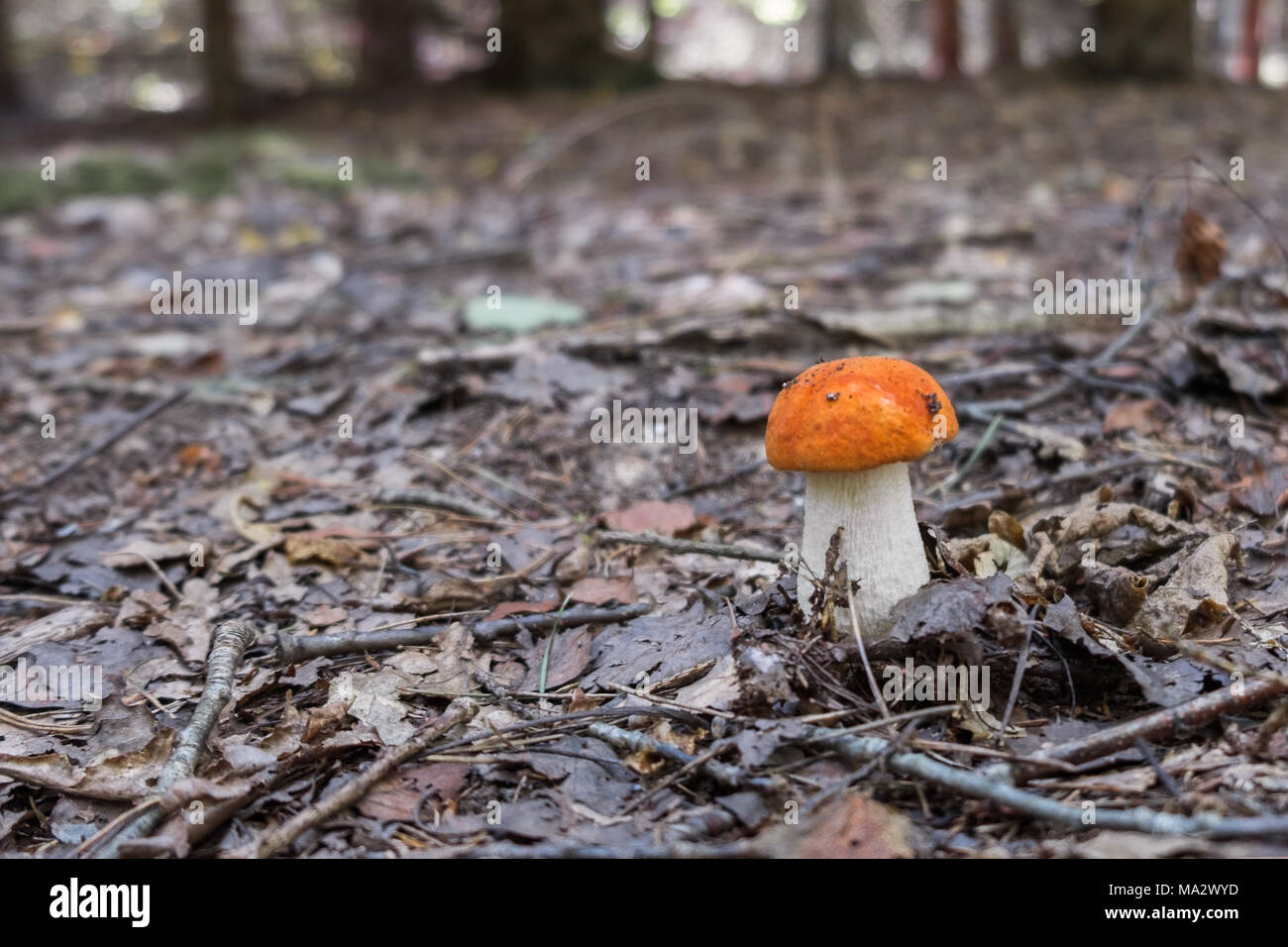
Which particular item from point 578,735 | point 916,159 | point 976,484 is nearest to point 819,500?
point 578,735

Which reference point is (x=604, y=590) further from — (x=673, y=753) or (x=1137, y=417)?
(x=1137, y=417)

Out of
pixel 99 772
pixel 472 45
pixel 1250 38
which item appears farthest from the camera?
pixel 1250 38

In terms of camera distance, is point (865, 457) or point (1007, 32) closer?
point (865, 457)

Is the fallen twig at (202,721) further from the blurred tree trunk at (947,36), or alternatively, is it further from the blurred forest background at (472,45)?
the blurred tree trunk at (947,36)

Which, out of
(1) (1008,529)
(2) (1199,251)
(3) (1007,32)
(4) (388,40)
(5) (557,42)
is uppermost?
(3) (1007,32)

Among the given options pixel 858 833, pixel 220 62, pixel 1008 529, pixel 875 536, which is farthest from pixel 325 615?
pixel 220 62

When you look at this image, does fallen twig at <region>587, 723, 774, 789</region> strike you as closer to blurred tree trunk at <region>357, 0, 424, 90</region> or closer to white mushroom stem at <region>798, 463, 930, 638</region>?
white mushroom stem at <region>798, 463, 930, 638</region>

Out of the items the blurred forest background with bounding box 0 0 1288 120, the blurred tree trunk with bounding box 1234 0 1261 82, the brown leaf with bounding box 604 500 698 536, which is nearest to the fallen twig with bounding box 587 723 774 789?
the brown leaf with bounding box 604 500 698 536

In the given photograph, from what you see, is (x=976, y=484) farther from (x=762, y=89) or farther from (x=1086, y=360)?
(x=762, y=89)
